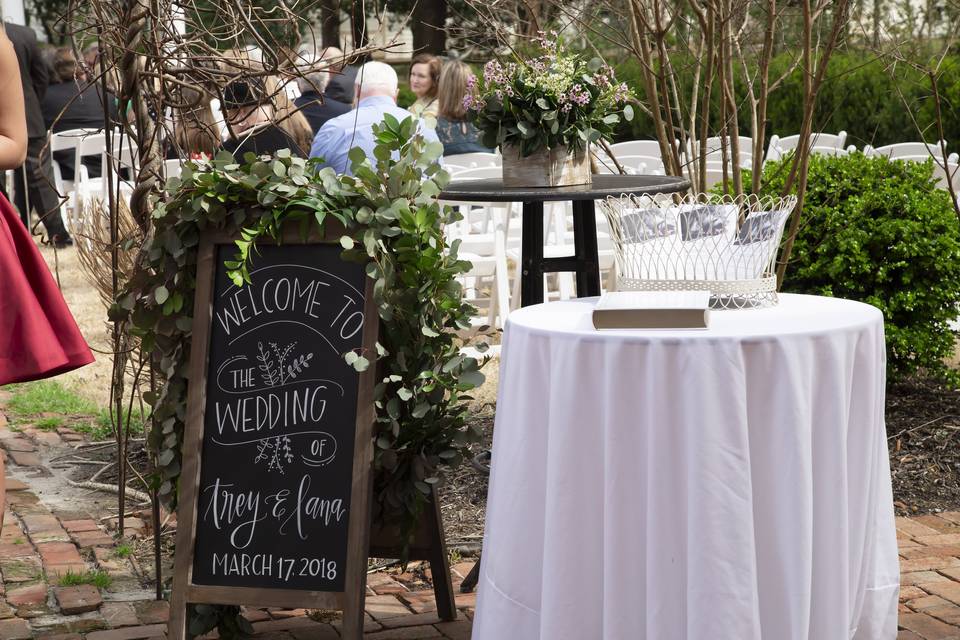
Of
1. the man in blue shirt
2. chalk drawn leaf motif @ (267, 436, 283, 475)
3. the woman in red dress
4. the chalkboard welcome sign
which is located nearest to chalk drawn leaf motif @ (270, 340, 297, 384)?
the chalkboard welcome sign

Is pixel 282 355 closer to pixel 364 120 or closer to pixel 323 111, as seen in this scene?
pixel 364 120

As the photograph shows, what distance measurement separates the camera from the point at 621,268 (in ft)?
9.04

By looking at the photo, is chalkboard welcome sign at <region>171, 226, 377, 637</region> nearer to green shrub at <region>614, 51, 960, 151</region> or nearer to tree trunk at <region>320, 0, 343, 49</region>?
tree trunk at <region>320, 0, 343, 49</region>

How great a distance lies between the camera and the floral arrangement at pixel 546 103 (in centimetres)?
336

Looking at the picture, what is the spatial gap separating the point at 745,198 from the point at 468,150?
18.1ft

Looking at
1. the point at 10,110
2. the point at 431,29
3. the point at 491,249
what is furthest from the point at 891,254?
the point at 431,29

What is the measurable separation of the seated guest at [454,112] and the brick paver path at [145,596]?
13.4 feet

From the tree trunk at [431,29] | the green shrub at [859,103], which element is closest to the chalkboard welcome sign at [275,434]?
the green shrub at [859,103]

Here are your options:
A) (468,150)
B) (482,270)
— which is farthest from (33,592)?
(468,150)

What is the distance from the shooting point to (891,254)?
15.9 feet

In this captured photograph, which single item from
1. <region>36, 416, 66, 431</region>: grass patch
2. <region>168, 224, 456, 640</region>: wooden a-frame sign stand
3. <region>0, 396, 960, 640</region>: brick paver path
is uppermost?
<region>168, 224, 456, 640</region>: wooden a-frame sign stand

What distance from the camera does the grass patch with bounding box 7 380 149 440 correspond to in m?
5.28

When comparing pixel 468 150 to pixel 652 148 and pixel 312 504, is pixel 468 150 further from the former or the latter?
pixel 312 504

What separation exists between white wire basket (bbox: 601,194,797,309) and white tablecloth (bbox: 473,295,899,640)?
7.8 inches
